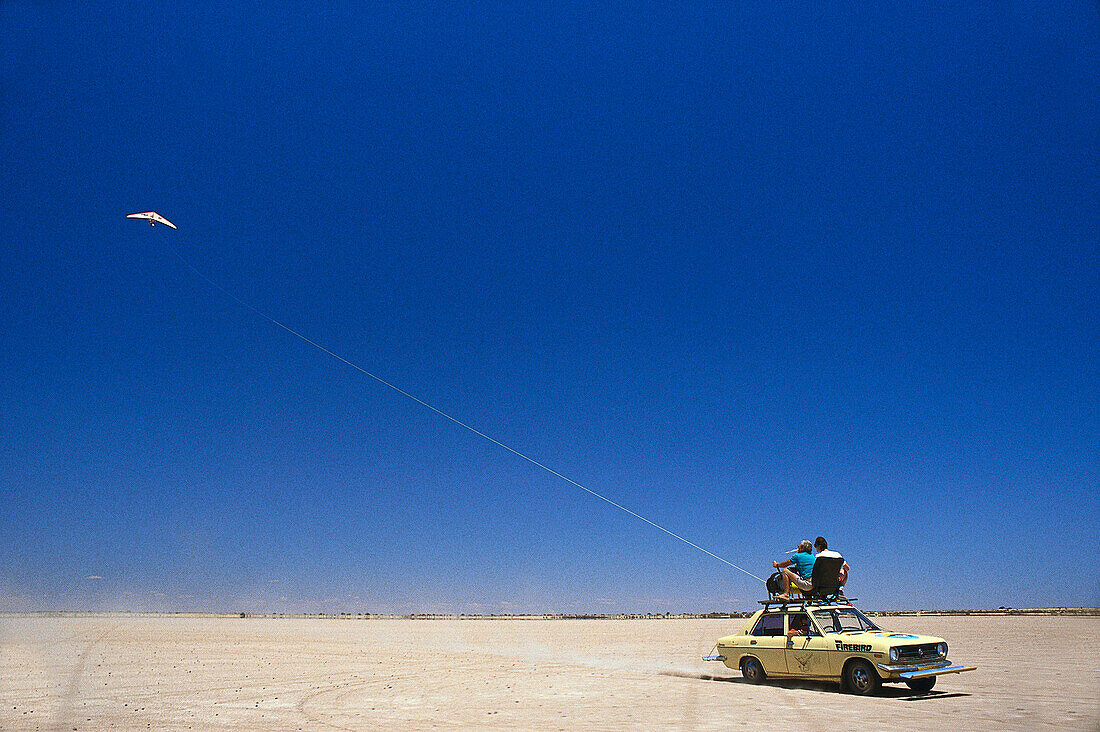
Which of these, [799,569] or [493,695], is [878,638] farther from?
[493,695]

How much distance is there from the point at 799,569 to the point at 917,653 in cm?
281

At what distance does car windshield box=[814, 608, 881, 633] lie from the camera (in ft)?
49.7

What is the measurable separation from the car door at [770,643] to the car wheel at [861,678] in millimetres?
1471

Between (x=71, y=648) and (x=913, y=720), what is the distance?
2935 cm

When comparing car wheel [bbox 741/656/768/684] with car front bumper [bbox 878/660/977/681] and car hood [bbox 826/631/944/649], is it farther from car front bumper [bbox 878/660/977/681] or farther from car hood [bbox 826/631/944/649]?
car front bumper [bbox 878/660/977/681]

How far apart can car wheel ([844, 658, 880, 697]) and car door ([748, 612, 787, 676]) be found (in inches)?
57.9

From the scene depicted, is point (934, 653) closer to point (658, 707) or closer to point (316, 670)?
point (658, 707)

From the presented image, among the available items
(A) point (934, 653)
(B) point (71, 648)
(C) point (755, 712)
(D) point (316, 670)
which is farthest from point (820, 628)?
(B) point (71, 648)

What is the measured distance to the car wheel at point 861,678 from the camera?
1410 cm

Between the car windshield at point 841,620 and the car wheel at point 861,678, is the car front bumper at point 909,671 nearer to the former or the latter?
the car wheel at point 861,678

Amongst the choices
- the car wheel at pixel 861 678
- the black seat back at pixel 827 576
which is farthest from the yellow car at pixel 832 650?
the black seat back at pixel 827 576

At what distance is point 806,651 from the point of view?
50.1ft

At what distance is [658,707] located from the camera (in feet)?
44.2

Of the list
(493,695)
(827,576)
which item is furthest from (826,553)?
(493,695)
